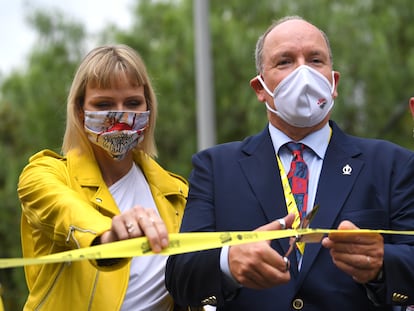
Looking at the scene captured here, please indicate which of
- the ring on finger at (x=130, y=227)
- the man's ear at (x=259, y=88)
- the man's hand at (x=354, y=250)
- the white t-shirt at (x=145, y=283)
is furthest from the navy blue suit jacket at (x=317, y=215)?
the ring on finger at (x=130, y=227)

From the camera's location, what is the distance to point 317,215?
14.6ft

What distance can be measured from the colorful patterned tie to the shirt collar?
36 millimetres

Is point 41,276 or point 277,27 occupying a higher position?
point 277,27

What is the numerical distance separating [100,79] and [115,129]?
0.91 ft

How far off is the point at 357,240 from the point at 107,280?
53.2 inches

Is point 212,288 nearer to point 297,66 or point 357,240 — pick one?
point 357,240

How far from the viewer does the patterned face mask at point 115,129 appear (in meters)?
4.96

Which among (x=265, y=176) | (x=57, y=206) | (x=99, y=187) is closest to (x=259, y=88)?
(x=265, y=176)

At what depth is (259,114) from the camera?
746 inches

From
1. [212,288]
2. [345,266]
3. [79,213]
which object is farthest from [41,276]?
[345,266]

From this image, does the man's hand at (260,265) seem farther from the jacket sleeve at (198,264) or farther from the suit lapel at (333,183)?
the suit lapel at (333,183)

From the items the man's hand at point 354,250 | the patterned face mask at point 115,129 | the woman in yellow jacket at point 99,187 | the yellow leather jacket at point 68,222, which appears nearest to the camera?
the man's hand at point 354,250

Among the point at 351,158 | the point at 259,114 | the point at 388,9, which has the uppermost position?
the point at 351,158

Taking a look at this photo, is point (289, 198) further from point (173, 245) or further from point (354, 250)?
point (173, 245)
